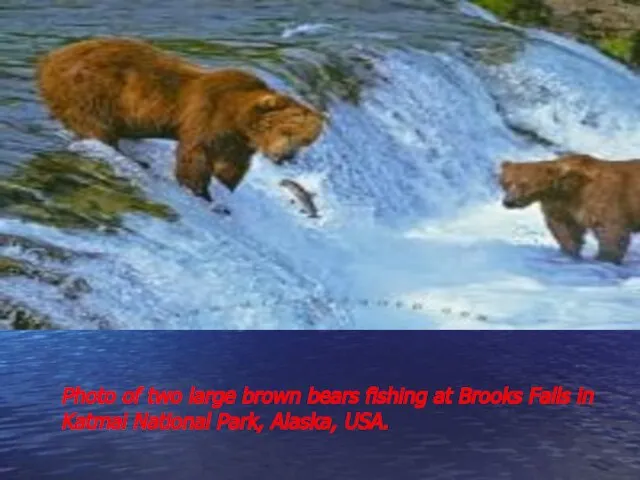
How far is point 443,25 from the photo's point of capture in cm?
478

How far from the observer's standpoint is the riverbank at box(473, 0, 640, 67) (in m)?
4.77

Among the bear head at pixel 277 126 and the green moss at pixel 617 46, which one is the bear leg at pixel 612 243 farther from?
the bear head at pixel 277 126

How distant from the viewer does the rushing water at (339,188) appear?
3885 millimetres

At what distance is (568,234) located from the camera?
4395mm

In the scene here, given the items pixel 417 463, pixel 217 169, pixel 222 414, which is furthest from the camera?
pixel 217 169

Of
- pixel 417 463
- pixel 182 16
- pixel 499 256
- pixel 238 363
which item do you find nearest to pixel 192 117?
pixel 182 16

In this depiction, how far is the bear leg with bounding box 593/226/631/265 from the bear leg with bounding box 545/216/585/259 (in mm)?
61

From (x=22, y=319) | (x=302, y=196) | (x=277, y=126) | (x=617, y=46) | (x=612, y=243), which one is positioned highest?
(x=617, y=46)

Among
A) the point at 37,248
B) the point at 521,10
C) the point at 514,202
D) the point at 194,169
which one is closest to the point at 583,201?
the point at 514,202

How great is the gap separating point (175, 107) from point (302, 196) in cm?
50

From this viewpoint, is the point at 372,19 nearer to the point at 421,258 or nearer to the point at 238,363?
the point at 421,258

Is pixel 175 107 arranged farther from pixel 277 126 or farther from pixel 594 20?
pixel 594 20

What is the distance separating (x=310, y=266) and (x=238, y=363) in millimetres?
430

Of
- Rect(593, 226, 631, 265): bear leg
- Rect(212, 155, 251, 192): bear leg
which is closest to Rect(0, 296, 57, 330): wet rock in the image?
Rect(212, 155, 251, 192): bear leg
